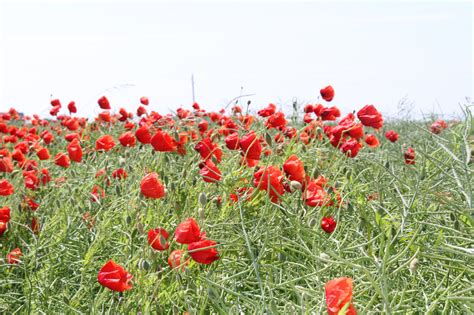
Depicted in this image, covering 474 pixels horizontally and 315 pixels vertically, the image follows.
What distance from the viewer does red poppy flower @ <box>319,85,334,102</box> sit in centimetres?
344

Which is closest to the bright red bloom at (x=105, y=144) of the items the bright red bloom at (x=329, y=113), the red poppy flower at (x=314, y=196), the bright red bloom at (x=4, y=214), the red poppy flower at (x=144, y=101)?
the bright red bloom at (x=4, y=214)

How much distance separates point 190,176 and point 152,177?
917 mm

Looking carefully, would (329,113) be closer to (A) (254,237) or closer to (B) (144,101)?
(A) (254,237)

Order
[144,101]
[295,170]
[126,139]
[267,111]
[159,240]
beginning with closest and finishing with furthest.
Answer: [159,240], [295,170], [126,139], [267,111], [144,101]

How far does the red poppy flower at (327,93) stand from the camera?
3.44 m

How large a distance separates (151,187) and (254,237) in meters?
0.34

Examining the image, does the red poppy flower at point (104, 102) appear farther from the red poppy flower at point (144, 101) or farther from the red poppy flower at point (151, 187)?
the red poppy flower at point (151, 187)

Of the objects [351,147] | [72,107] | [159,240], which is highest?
[351,147]

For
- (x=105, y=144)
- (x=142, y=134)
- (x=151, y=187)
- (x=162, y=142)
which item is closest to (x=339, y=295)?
(x=151, y=187)

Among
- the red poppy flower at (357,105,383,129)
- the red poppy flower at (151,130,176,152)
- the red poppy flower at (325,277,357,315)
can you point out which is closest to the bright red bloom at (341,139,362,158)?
the red poppy flower at (357,105,383,129)

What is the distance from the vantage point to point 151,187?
1.91 m

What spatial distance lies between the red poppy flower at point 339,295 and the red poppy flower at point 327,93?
8.13ft

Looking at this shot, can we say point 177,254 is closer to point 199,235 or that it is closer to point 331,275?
point 199,235

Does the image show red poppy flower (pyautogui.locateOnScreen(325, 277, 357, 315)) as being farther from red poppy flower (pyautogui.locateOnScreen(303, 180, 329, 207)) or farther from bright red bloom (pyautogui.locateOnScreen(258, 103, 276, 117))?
bright red bloom (pyautogui.locateOnScreen(258, 103, 276, 117))
